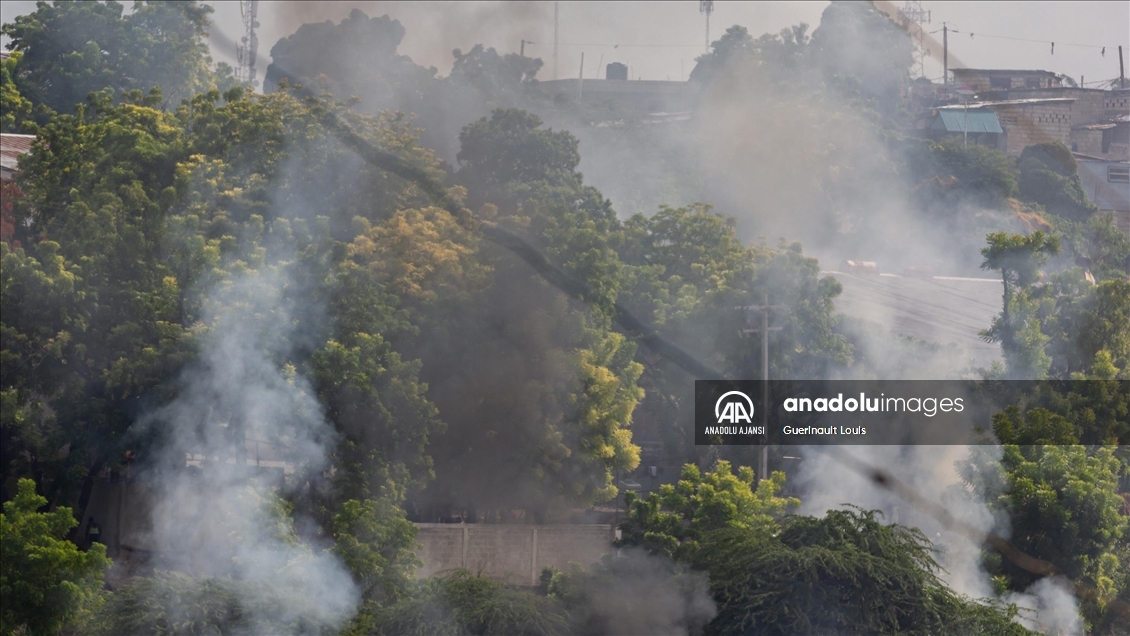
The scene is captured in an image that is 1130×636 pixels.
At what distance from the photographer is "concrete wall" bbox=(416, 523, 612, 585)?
2475 centimetres

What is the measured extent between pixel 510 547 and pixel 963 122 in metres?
47.9

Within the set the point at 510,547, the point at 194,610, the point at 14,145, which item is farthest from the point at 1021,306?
the point at 14,145

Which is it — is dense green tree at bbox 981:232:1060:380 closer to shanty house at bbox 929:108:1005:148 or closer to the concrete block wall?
shanty house at bbox 929:108:1005:148

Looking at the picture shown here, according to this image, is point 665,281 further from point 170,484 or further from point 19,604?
point 19,604

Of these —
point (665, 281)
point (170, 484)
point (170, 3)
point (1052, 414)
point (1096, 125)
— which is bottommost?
point (170, 484)

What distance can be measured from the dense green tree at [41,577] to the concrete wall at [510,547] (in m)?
8.35

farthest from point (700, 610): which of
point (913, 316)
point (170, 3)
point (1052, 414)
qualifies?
point (170, 3)

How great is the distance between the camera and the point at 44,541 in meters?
16.9

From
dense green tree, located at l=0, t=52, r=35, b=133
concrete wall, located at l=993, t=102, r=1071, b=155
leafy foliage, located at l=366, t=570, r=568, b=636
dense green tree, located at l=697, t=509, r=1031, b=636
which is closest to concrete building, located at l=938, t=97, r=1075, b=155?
concrete wall, located at l=993, t=102, r=1071, b=155

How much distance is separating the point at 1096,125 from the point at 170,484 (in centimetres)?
5810

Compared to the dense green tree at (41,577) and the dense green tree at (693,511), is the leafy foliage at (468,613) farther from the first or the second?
the dense green tree at (693,511)

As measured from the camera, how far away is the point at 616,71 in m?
78.3

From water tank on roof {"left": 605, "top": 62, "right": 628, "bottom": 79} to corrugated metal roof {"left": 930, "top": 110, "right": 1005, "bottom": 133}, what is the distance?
18843mm

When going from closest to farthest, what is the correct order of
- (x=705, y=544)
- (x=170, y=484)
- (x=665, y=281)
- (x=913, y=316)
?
(x=705, y=544)
(x=170, y=484)
(x=665, y=281)
(x=913, y=316)
